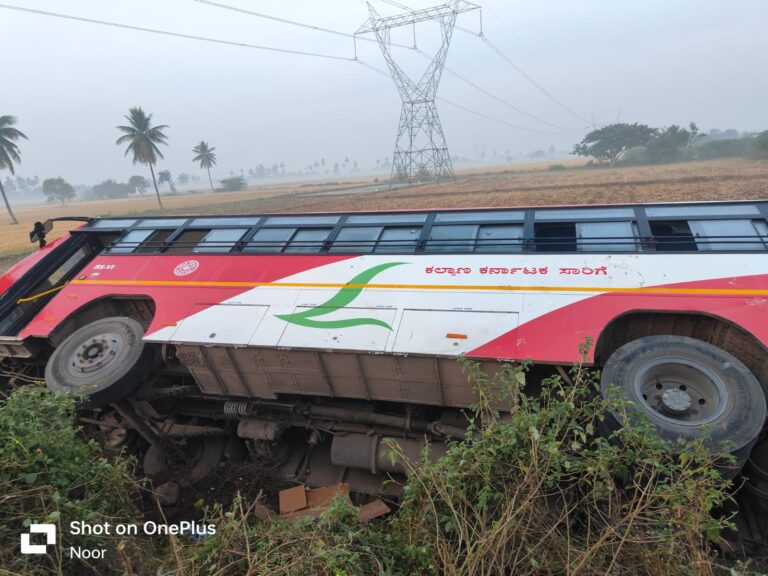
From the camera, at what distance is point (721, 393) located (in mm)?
3736

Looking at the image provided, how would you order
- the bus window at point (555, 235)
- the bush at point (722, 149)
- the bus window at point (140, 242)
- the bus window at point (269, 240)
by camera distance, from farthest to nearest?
the bush at point (722, 149) < the bus window at point (140, 242) < the bus window at point (269, 240) < the bus window at point (555, 235)

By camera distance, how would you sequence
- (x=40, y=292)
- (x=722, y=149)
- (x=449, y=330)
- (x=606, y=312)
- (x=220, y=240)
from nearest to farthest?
(x=606, y=312), (x=449, y=330), (x=220, y=240), (x=40, y=292), (x=722, y=149)

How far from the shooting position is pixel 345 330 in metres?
4.98

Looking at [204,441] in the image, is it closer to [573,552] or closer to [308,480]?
[308,480]

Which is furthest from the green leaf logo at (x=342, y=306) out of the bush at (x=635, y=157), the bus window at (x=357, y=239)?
the bush at (x=635, y=157)

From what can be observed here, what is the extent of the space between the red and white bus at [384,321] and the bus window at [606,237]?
0.08 feet

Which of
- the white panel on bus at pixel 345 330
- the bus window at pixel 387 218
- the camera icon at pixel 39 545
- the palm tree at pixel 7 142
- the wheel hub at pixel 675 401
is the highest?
the palm tree at pixel 7 142

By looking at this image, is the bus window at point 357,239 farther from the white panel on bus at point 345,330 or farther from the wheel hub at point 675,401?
the wheel hub at point 675,401

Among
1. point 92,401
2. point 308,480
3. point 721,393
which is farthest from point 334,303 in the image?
point 721,393

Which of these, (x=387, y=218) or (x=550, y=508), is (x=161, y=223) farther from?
(x=550, y=508)

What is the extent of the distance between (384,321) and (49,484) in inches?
133

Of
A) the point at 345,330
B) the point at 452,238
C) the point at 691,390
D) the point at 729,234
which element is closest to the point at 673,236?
the point at 729,234

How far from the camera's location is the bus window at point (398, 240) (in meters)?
5.79

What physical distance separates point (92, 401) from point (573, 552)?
18.5 feet
